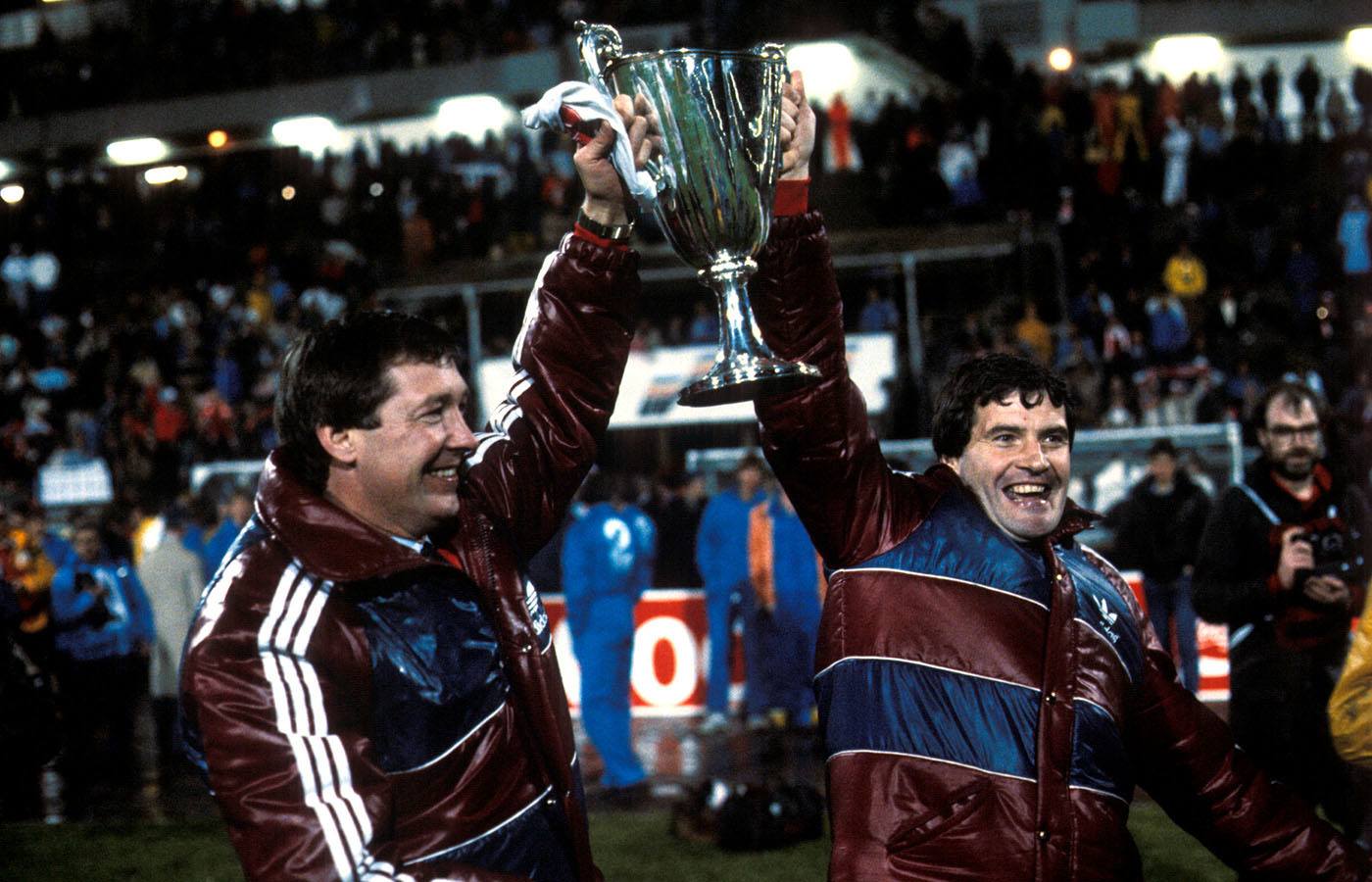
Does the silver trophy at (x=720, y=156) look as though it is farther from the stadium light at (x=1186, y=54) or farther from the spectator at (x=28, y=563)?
the stadium light at (x=1186, y=54)

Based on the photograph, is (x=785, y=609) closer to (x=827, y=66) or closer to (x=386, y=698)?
(x=386, y=698)

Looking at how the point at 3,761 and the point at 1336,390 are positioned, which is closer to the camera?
the point at 3,761

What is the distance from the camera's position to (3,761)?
18.9 feet

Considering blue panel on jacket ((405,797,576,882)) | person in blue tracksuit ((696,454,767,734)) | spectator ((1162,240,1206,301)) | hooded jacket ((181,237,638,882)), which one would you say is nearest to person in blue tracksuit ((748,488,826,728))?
person in blue tracksuit ((696,454,767,734))

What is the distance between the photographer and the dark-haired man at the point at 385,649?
2.05 metres

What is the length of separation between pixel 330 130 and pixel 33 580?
19951 mm

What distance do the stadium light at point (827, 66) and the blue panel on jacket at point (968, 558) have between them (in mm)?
22314

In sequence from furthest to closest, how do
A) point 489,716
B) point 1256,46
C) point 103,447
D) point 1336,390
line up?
point 1256,46 < point 103,447 < point 1336,390 < point 489,716

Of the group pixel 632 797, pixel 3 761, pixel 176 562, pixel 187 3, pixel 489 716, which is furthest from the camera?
pixel 187 3

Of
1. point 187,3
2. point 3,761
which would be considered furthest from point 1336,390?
point 187,3

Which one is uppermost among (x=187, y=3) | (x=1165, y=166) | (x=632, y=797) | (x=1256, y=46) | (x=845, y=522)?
(x=187, y=3)

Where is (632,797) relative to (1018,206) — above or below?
below

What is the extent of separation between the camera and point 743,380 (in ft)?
8.30

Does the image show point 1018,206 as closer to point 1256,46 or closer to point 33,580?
point 1256,46
